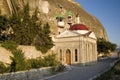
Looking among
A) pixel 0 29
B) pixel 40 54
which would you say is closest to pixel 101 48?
pixel 40 54

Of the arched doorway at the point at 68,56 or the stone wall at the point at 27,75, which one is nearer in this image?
the stone wall at the point at 27,75

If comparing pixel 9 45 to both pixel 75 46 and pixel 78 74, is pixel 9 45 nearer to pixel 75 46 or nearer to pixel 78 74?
pixel 78 74

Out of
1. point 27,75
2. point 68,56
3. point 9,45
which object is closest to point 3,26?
point 9,45

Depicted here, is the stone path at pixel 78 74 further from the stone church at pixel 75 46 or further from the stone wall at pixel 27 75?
the stone church at pixel 75 46

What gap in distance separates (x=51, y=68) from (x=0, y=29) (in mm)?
10026

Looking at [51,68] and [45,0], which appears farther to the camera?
[45,0]

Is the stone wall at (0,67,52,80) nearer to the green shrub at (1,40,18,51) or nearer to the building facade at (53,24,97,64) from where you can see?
the green shrub at (1,40,18,51)

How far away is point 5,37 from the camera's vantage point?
30.1 m

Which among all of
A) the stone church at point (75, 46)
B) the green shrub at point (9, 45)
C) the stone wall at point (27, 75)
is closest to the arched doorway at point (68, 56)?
the stone church at point (75, 46)

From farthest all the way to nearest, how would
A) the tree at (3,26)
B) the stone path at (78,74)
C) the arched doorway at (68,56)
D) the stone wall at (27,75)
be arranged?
the arched doorway at (68,56) → the tree at (3,26) → the stone path at (78,74) → the stone wall at (27,75)

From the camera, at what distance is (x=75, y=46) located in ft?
122

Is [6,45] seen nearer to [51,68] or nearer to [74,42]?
[51,68]

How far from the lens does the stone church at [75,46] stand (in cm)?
3669

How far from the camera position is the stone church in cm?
3669
